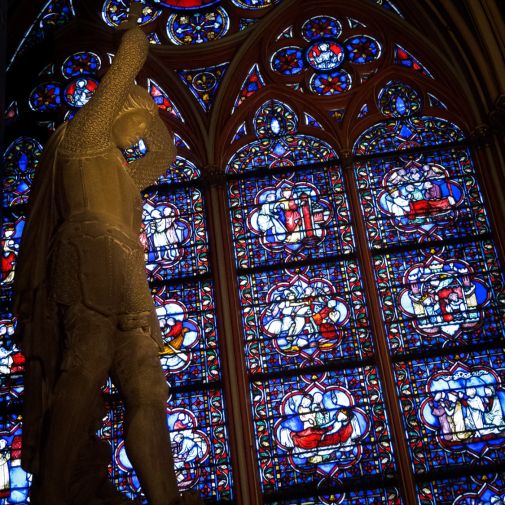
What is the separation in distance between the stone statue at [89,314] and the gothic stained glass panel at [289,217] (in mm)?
4283

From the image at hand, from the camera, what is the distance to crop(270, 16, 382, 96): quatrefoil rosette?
34.1 ft

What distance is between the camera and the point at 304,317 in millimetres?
9008

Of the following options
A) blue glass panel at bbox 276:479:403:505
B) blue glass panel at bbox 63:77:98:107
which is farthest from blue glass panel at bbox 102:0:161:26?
blue glass panel at bbox 276:479:403:505

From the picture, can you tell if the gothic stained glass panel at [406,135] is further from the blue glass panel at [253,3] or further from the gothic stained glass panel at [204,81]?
the blue glass panel at [253,3]

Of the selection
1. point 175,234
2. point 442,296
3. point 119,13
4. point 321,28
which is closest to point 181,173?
point 175,234

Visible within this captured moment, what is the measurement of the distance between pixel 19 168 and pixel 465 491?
190 inches

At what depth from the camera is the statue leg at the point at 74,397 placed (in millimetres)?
4328

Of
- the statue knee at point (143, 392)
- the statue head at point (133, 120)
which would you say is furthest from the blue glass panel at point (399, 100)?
the statue knee at point (143, 392)

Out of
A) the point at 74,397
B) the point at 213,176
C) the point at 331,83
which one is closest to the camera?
the point at 74,397

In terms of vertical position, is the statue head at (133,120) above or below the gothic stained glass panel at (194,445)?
above

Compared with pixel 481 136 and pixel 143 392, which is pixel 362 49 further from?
pixel 143 392

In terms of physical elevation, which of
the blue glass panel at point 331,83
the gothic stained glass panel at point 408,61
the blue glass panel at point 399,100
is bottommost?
the blue glass panel at point 399,100

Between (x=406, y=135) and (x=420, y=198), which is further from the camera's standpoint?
(x=406, y=135)

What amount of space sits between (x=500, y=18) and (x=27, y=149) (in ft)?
14.3
